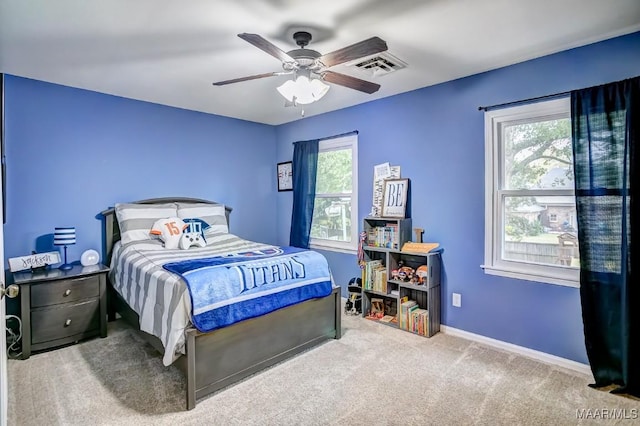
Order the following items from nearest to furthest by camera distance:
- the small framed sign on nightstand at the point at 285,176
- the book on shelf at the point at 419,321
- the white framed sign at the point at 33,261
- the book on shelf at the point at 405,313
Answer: the white framed sign at the point at 33,261, the book on shelf at the point at 419,321, the book on shelf at the point at 405,313, the small framed sign on nightstand at the point at 285,176

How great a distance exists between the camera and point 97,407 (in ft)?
6.97

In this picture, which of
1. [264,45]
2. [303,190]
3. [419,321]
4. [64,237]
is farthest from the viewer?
[303,190]

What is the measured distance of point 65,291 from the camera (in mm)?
2936

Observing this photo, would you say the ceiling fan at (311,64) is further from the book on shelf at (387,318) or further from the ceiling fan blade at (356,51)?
the book on shelf at (387,318)

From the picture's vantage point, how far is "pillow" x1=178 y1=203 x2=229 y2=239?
12.9 ft

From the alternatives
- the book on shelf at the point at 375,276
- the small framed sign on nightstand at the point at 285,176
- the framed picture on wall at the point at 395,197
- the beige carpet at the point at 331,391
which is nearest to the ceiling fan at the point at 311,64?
the framed picture on wall at the point at 395,197

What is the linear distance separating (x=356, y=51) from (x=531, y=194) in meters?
1.91

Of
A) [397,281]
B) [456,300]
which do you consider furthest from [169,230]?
[456,300]

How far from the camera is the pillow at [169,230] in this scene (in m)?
3.44

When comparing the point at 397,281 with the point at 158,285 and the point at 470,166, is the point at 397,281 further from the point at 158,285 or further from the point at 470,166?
the point at 158,285

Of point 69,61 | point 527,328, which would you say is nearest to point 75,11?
point 69,61

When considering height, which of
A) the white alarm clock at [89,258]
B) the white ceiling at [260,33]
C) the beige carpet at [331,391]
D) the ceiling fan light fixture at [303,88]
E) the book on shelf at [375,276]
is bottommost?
the beige carpet at [331,391]

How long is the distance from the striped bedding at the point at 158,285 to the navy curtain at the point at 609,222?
8.73 ft

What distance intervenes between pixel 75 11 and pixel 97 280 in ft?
7.10
